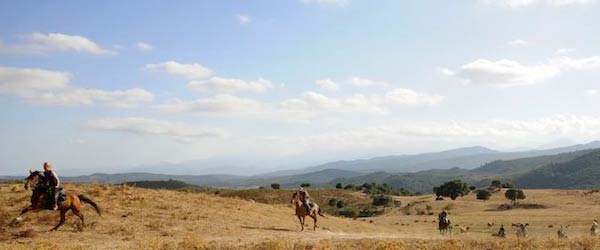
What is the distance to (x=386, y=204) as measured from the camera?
102m

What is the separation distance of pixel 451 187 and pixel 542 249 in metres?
91.5

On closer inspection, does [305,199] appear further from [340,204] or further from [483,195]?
[483,195]

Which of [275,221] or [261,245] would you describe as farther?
[275,221]

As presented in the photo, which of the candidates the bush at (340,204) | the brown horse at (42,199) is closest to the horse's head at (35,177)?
the brown horse at (42,199)

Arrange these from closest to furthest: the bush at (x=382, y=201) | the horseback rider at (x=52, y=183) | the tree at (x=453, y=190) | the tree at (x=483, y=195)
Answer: the horseback rider at (x=52, y=183) < the tree at (x=483, y=195) < the bush at (x=382, y=201) < the tree at (x=453, y=190)

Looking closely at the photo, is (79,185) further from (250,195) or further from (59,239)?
(250,195)

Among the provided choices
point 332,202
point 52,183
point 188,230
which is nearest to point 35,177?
point 52,183

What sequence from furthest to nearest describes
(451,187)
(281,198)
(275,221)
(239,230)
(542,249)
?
(451,187), (281,198), (275,221), (239,230), (542,249)

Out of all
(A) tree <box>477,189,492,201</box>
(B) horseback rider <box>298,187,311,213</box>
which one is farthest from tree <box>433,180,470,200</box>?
(B) horseback rider <box>298,187,311,213</box>

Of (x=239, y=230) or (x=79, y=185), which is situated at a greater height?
(x=79, y=185)

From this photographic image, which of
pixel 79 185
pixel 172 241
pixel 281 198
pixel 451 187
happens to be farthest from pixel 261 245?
pixel 451 187

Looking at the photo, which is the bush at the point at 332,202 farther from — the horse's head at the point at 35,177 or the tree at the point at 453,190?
the horse's head at the point at 35,177

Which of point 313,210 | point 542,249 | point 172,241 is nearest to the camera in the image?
point 542,249

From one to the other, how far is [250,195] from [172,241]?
256ft
